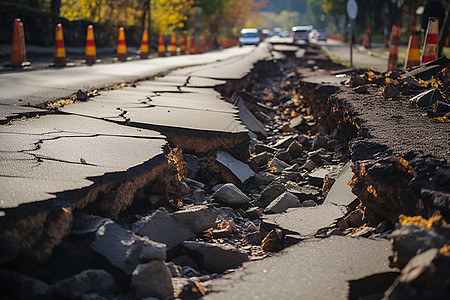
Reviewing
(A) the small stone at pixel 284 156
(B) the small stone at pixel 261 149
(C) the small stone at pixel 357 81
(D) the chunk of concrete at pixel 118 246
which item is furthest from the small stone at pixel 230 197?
(C) the small stone at pixel 357 81

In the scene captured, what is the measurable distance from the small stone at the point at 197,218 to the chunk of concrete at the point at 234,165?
1269mm

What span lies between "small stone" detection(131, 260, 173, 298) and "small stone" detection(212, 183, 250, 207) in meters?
1.63

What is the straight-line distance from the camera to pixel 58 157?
3.06 metres

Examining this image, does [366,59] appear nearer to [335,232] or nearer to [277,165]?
[277,165]

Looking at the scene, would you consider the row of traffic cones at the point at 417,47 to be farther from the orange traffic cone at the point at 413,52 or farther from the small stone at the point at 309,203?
the small stone at the point at 309,203

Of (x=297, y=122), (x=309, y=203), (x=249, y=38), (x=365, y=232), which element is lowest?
(x=249, y=38)

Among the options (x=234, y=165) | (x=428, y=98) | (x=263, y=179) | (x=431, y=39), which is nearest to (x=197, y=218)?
(x=234, y=165)

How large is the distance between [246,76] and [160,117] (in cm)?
558

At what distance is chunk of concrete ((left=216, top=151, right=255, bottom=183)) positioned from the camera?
4.17 m

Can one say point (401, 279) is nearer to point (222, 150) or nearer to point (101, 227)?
point (101, 227)

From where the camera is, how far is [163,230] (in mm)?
2496

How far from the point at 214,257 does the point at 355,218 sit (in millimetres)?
1070

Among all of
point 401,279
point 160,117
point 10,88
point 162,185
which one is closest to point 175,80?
point 10,88

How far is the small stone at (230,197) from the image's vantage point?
3.64 m
